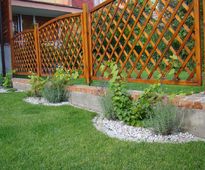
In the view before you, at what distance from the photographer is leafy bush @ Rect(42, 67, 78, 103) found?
19.1ft

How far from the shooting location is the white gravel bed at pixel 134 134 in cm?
336

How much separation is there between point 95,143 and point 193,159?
1084 mm

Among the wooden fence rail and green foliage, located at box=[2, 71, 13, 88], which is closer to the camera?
the wooden fence rail

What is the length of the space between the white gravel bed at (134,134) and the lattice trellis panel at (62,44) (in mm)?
2069

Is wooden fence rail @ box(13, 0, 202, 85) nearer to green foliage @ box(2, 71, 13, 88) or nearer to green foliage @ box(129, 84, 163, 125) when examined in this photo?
green foliage @ box(129, 84, 163, 125)

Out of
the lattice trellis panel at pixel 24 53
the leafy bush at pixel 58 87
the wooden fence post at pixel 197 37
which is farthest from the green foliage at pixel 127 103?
the lattice trellis panel at pixel 24 53

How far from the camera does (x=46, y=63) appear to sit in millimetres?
7527

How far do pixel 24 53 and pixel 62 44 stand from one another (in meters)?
2.43

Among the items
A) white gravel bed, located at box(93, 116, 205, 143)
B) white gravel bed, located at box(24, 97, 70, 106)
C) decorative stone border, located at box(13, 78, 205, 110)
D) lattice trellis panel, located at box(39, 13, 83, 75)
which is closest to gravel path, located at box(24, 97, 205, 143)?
white gravel bed, located at box(93, 116, 205, 143)

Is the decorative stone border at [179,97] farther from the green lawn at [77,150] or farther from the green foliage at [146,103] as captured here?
the green lawn at [77,150]

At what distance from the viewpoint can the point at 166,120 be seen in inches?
134

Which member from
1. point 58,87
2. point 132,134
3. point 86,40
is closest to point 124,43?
point 86,40

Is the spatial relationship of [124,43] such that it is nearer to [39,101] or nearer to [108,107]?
[108,107]

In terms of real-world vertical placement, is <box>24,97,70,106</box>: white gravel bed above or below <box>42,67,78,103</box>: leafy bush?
below
